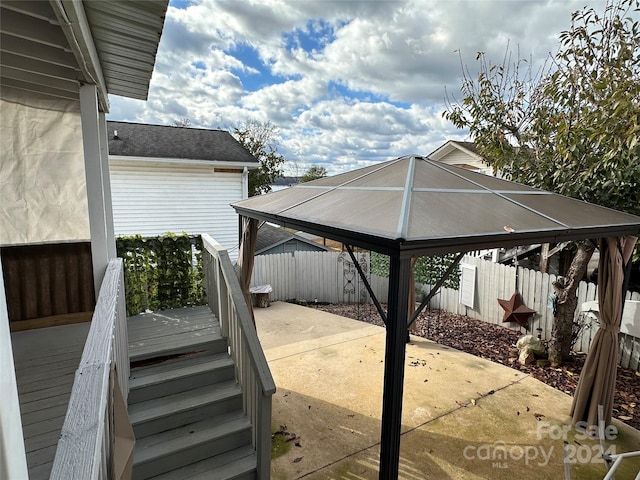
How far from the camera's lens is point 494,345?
6.90m

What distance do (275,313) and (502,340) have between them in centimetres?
519

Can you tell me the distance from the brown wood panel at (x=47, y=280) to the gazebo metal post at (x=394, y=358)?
357 cm

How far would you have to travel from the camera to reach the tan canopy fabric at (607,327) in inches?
154

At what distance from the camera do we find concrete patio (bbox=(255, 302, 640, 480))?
11.9 feet

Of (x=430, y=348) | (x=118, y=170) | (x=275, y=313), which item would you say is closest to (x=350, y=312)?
(x=275, y=313)

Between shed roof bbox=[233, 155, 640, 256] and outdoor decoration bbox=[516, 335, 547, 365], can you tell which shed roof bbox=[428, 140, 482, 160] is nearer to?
outdoor decoration bbox=[516, 335, 547, 365]

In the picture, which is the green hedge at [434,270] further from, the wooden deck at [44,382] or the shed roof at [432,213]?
the wooden deck at [44,382]

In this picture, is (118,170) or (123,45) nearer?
(123,45)

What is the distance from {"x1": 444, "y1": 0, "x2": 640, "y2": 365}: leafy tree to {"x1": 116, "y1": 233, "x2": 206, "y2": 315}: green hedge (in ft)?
18.2

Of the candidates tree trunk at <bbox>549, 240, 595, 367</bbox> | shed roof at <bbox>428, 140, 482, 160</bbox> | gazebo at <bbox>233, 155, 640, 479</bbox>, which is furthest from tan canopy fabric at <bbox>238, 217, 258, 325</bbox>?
shed roof at <bbox>428, 140, 482, 160</bbox>

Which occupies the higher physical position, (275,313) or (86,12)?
(86,12)

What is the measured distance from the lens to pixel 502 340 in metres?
7.13

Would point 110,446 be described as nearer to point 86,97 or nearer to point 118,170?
point 86,97

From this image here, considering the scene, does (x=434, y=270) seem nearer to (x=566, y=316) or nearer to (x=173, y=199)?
(x=566, y=316)
